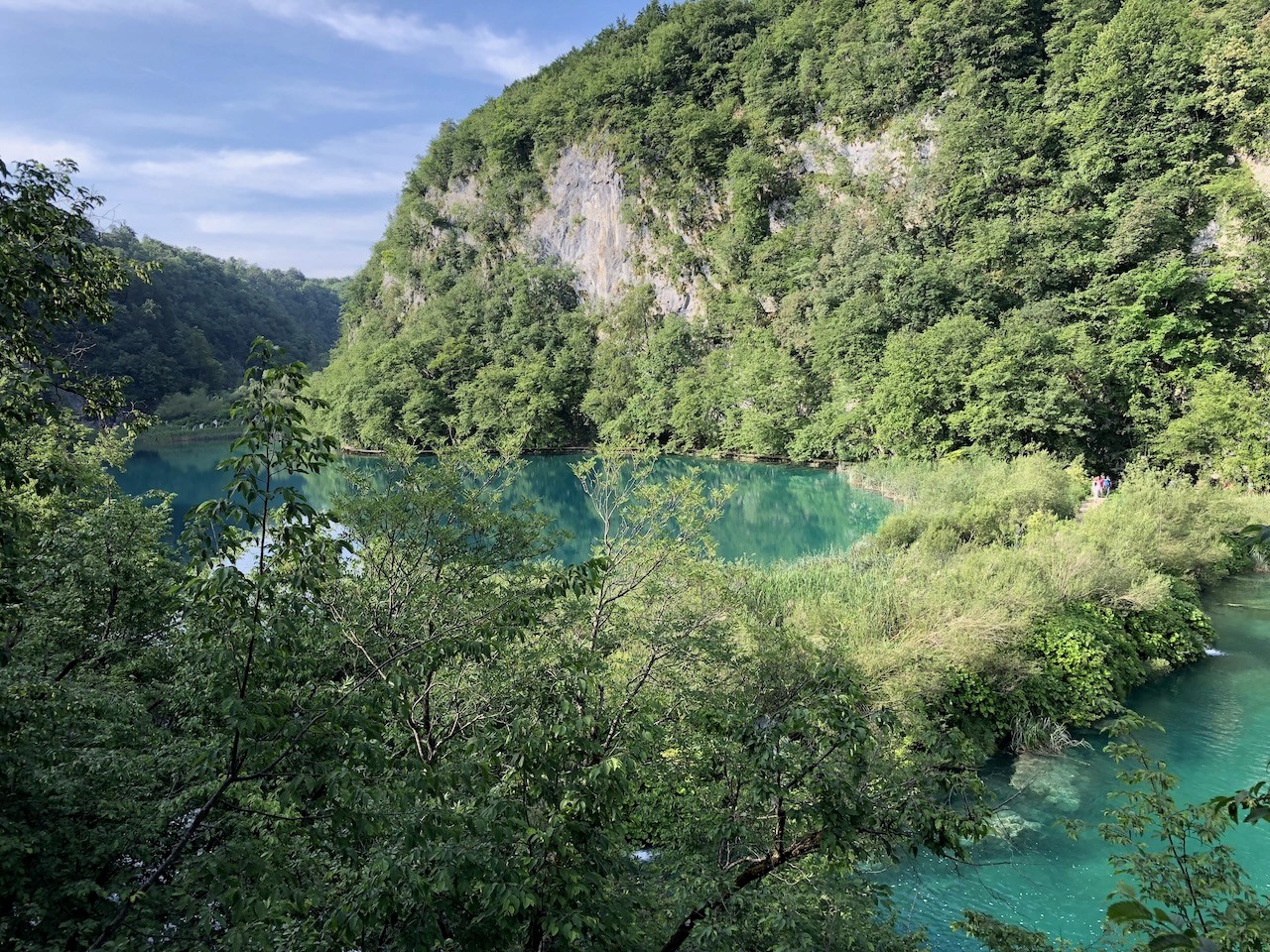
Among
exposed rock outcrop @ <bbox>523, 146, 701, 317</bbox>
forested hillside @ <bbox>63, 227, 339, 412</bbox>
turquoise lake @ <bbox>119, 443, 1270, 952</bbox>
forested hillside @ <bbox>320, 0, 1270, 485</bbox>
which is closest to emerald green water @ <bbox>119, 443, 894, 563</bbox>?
turquoise lake @ <bbox>119, 443, 1270, 952</bbox>

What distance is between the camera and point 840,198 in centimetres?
4481

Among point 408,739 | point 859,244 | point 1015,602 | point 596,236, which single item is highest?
point 596,236

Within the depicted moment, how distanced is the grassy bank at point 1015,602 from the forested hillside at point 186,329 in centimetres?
4567

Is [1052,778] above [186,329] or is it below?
below

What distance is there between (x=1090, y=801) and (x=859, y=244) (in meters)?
36.0

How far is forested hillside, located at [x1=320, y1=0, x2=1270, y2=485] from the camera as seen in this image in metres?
28.0

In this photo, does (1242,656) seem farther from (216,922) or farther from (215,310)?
(215,310)

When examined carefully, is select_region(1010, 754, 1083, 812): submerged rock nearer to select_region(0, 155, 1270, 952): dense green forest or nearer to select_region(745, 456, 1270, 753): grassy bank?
select_region(745, 456, 1270, 753): grassy bank

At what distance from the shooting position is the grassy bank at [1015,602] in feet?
32.1

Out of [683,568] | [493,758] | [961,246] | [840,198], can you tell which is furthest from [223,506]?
[840,198]

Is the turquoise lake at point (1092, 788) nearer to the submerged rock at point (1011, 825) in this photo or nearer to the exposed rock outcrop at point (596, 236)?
the submerged rock at point (1011, 825)

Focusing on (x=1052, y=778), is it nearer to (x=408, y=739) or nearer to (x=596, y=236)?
(x=408, y=739)

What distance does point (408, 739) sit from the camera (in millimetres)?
4891

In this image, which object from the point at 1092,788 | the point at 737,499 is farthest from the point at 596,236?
the point at 1092,788
